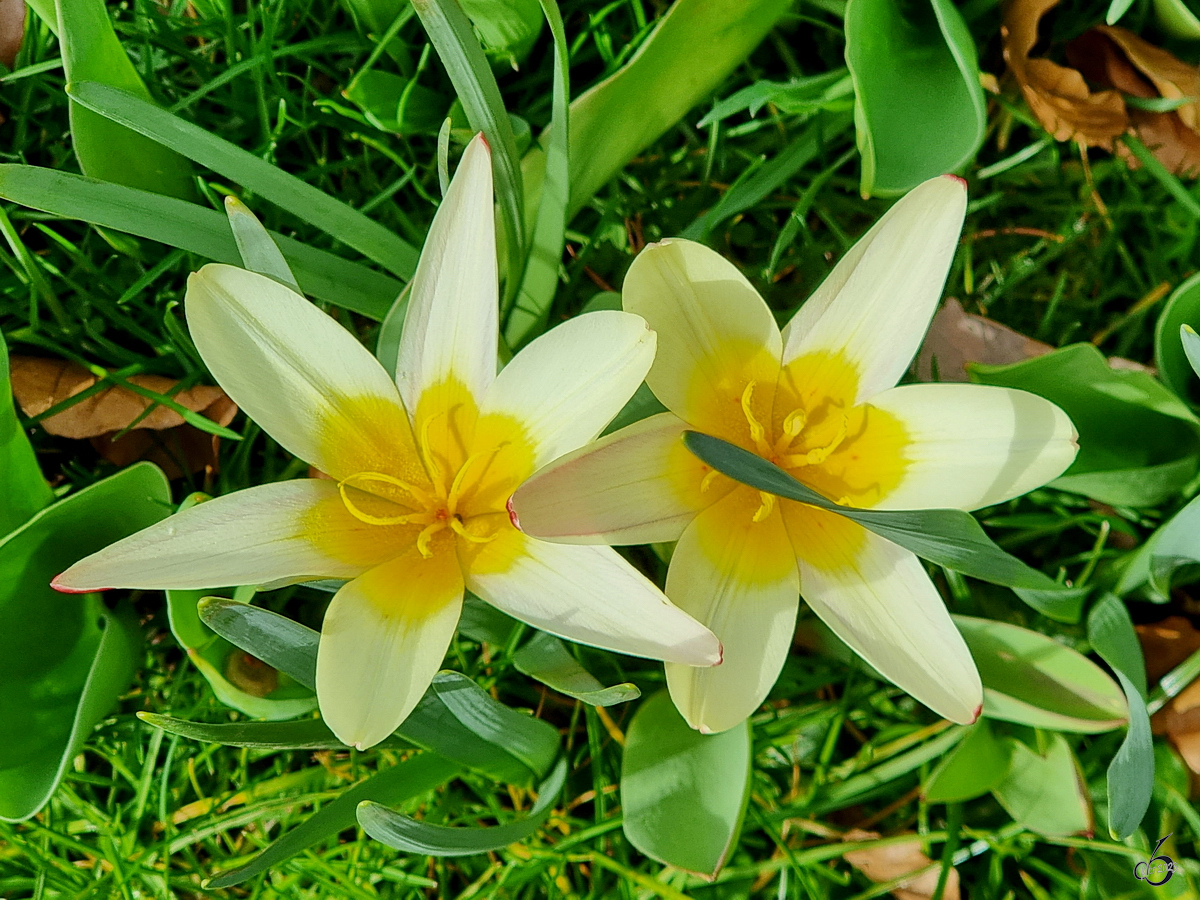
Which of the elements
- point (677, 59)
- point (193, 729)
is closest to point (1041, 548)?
point (677, 59)

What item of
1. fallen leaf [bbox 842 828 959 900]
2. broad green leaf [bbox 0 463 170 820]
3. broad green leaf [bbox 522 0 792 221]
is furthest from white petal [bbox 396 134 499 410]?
fallen leaf [bbox 842 828 959 900]

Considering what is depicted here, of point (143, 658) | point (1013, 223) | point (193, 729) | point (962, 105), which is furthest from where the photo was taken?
point (1013, 223)

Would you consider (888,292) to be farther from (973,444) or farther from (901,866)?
(901,866)

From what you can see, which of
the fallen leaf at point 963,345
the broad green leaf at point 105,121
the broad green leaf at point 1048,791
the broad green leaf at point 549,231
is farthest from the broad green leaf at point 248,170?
the broad green leaf at point 1048,791

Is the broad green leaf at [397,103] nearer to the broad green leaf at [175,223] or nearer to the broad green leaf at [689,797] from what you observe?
the broad green leaf at [175,223]

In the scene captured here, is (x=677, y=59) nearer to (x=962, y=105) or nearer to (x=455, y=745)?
(x=962, y=105)
